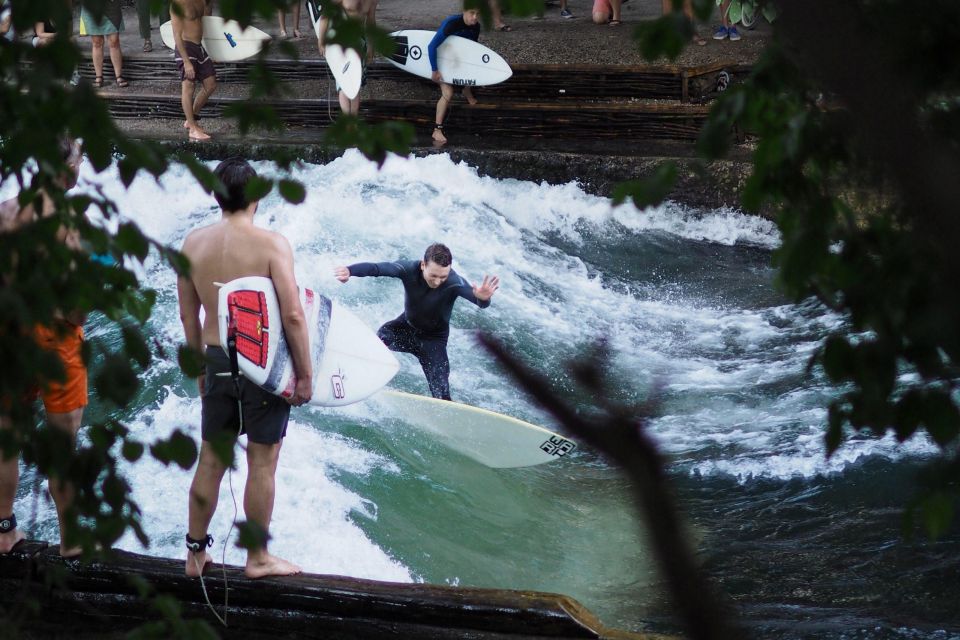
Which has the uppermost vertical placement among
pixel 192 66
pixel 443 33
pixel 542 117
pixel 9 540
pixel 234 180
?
pixel 443 33

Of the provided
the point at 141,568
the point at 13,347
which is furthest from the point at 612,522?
the point at 13,347

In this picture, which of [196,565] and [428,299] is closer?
[196,565]

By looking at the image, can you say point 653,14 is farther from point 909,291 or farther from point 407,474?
point 909,291

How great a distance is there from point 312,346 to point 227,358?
0.63m

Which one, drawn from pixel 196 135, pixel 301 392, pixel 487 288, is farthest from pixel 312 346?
pixel 196 135

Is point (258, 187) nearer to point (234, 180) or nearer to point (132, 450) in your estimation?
point (132, 450)

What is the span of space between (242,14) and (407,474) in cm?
491

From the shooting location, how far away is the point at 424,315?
252 inches

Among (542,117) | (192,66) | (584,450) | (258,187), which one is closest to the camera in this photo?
(258,187)

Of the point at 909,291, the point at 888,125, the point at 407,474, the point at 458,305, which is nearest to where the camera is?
the point at 888,125

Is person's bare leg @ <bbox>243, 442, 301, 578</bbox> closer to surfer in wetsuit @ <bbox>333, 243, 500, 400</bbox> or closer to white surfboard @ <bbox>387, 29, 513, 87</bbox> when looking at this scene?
surfer in wetsuit @ <bbox>333, 243, 500, 400</bbox>

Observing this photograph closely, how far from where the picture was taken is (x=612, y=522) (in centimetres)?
590

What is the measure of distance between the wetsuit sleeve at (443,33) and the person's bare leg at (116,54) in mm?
4177

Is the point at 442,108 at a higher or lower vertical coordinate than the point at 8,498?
higher
